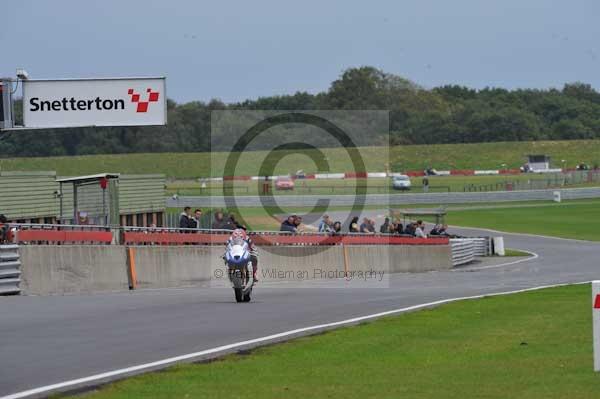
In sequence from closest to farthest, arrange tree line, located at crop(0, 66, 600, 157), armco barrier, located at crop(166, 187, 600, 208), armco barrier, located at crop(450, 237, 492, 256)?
armco barrier, located at crop(450, 237, 492, 256), armco barrier, located at crop(166, 187, 600, 208), tree line, located at crop(0, 66, 600, 157)

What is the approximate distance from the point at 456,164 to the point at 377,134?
161ft

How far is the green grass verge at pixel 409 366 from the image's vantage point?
32.4ft

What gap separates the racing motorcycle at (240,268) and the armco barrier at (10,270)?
Answer: 3828 millimetres

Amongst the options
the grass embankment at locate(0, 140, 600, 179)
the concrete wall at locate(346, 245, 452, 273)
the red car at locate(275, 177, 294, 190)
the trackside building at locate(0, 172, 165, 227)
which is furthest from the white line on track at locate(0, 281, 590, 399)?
the red car at locate(275, 177, 294, 190)

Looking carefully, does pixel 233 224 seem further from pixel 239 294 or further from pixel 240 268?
pixel 239 294

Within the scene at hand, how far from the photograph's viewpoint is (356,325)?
15578 millimetres

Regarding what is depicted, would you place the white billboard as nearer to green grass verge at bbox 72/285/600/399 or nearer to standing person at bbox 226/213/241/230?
standing person at bbox 226/213/241/230

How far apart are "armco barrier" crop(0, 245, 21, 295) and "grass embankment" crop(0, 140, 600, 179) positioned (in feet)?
84.4

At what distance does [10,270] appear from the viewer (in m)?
21.2

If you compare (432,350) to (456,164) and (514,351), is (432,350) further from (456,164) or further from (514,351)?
(456,164)

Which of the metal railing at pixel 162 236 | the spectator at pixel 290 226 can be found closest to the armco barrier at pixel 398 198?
the metal railing at pixel 162 236

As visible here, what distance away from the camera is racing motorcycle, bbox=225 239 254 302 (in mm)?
19953

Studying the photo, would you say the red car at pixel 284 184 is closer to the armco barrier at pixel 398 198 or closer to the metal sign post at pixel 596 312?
the armco barrier at pixel 398 198

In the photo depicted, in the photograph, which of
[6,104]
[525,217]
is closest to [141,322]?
[6,104]
